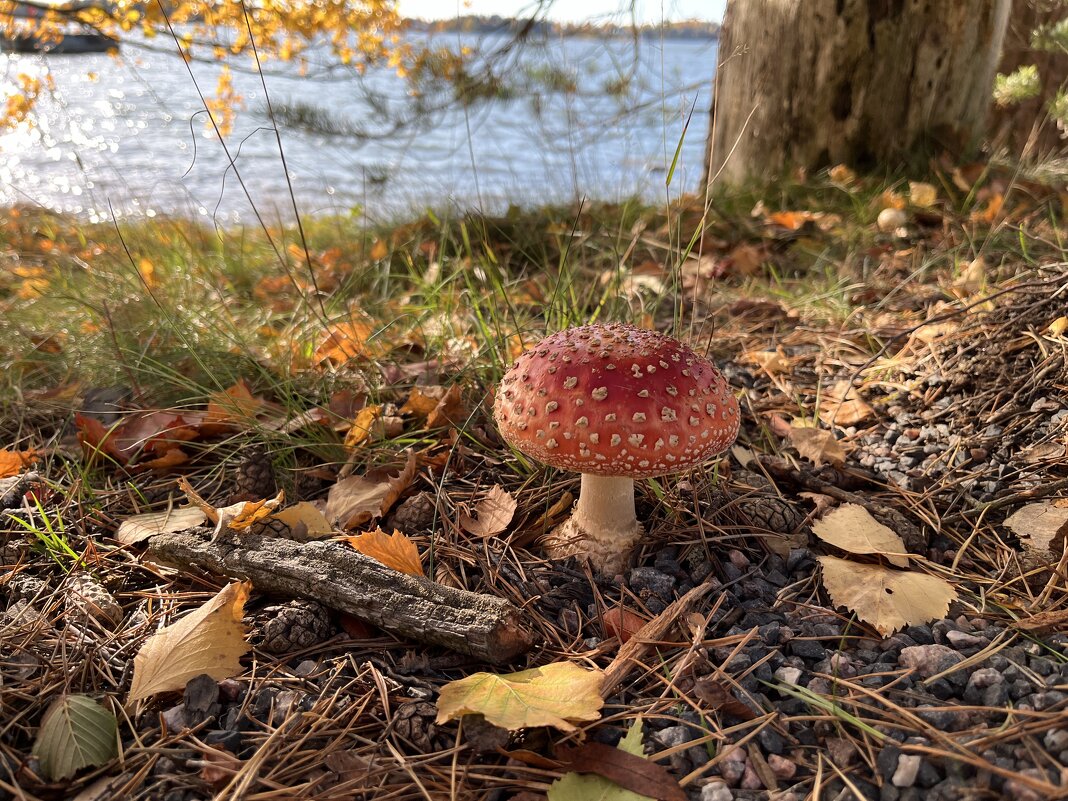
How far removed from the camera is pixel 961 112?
15.0 ft

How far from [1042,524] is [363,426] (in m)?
1.96

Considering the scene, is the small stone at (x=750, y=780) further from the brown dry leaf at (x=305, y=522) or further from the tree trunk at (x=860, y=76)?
the tree trunk at (x=860, y=76)

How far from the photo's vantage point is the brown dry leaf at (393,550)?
178cm

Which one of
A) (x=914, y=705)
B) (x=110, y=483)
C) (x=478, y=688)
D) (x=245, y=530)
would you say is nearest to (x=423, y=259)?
(x=110, y=483)

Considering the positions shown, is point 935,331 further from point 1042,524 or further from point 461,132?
point 461,132

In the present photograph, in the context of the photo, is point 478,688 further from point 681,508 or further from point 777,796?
point 681,508

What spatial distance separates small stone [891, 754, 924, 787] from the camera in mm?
1271

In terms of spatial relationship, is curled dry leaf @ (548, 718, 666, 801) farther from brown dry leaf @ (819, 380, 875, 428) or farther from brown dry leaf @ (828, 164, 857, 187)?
brown dry leaf @ (828, 164, 857, 187)

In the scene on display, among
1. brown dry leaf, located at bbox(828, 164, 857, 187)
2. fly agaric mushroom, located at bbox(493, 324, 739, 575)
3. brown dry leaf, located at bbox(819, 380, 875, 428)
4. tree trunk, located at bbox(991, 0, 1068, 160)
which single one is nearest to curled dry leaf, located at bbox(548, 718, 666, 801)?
fly agaric mushroom, located at bbox(493, 324, 739, 575)

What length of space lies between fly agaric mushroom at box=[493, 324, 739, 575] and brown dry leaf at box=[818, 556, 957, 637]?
443mm

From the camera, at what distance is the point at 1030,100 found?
5.52m

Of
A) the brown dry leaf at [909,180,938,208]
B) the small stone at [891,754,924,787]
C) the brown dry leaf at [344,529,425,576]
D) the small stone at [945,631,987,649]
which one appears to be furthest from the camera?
the brown dry leaf at [909,180,938,208]

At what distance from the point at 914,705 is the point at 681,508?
0.80 meters

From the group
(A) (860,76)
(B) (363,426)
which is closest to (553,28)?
(A) (860,76)
